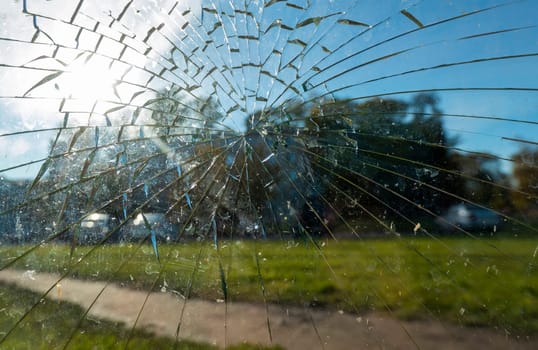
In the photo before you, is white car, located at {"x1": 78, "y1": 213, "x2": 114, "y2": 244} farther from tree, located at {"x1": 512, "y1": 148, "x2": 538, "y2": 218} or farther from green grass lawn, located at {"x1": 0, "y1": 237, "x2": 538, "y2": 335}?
tree, located at {"x1": 512, "y1": 148, "x2": 538, "y2": 218}

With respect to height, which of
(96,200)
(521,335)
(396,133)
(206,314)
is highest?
(396,133)

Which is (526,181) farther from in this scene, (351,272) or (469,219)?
(351,272)

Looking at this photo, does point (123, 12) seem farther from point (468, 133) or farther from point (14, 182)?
point (468, 133)

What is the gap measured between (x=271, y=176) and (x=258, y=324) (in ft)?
1.41

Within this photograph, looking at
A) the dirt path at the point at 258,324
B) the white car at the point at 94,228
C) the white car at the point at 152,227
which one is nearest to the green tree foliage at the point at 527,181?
the dirt path at the point at 258,324

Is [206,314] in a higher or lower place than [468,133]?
lower

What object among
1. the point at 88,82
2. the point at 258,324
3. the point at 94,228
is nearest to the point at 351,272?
the point at 258,324

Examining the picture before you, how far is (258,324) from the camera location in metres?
1.37

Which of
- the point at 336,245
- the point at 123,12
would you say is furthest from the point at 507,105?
the point at 123,12

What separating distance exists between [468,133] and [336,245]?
18.8 inches

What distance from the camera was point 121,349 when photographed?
1318mm

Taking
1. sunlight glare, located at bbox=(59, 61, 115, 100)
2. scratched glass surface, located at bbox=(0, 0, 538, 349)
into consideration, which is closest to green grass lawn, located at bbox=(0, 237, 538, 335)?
scratched glass surface, located at bbox=(0, 0, 538, 349)

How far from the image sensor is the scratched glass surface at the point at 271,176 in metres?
1.28

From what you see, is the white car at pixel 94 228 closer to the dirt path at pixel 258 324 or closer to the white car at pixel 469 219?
the dirt path at pixel 258 324
